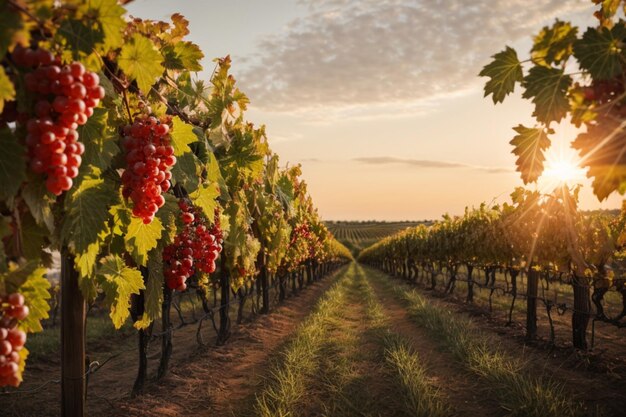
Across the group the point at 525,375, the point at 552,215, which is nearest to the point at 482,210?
the point at 552,215

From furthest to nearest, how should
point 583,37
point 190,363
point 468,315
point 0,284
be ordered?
1. point 468,315
2. point 190,363
3. point 583,37
4. point 0,284

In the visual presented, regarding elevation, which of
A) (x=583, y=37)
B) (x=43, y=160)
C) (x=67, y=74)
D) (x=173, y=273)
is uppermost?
(x=583, y=37)

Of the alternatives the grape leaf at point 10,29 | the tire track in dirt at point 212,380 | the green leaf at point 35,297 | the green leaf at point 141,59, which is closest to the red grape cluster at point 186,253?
the green leaf at point 141,59

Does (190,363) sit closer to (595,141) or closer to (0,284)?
(0,284)

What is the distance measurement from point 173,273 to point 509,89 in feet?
7.82

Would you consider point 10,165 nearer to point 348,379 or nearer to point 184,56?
point 184,56

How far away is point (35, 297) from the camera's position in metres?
1.52

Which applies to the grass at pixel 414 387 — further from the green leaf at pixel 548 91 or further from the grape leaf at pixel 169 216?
the green leaf at pixel 548 91

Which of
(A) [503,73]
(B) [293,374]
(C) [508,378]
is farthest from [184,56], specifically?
(C) [508,378]

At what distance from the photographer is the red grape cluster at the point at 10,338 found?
1.29 m

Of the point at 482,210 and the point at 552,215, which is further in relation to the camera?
the point at 482,210

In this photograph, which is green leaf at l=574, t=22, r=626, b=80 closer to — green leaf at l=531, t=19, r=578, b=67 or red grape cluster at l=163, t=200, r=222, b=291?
green leaf at l=531, t=19, r=578, b=67

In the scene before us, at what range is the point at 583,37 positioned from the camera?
1.59m

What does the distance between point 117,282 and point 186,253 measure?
0.68 meters
